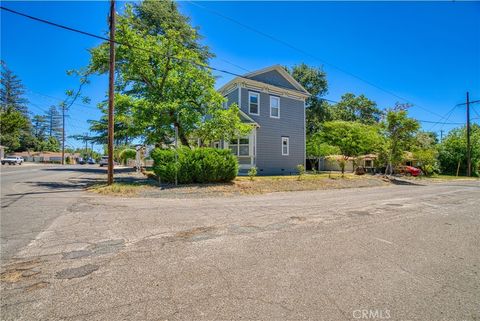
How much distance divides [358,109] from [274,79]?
29.1 m

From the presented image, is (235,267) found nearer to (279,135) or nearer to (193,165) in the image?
(193,165)

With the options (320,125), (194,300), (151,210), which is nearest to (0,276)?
(194,300)

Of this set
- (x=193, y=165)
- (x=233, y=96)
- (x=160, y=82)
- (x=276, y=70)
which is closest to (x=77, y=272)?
(x=193, y=165)

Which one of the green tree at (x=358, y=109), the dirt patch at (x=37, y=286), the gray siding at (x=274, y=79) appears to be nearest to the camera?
the dirt patch at (x=37, y=286)

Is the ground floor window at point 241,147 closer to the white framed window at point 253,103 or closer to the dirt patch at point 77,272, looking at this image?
the white framed window at point 253,103

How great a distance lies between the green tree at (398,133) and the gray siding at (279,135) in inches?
291

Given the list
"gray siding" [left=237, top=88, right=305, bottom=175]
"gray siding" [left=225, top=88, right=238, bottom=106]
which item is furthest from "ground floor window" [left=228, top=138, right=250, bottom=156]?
"gray siding" [left=225, top=88, right=238, bottom=106]

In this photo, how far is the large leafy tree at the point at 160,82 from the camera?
47.2 ft

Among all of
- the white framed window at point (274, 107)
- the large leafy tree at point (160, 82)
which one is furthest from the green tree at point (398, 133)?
the large leafy tree at point (160, 82)

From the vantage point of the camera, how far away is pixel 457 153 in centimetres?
3278

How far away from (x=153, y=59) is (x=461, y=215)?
16.3 meters

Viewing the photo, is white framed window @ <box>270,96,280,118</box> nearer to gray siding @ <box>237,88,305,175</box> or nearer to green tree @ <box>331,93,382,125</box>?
gray siding @ <box>237,88,305,175</box>

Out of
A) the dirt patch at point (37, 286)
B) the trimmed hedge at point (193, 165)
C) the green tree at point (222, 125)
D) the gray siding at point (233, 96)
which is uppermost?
the gray siding at point (233, 96)

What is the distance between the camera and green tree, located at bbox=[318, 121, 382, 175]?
26577mm
